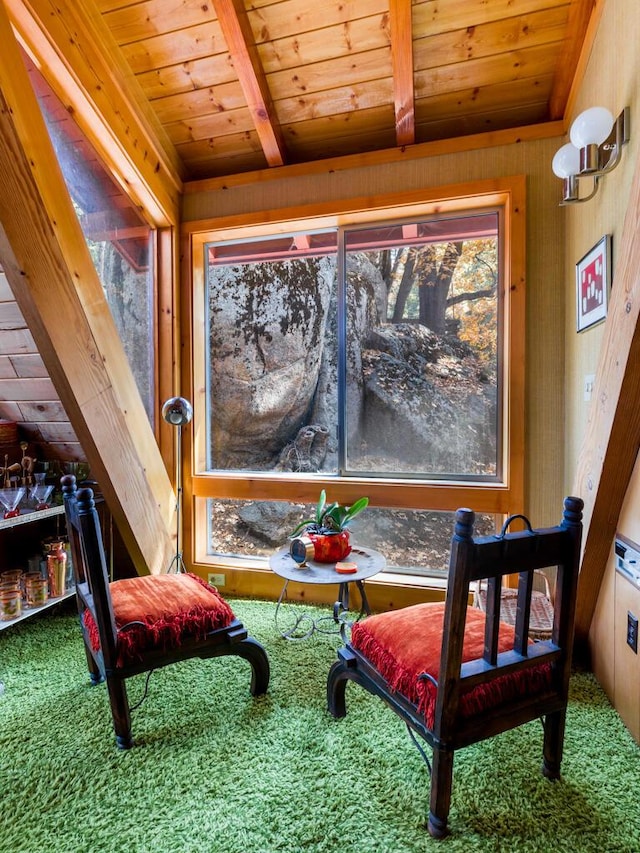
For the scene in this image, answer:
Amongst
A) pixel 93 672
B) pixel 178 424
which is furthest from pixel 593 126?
pixel 93 672

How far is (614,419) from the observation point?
1.58 metres

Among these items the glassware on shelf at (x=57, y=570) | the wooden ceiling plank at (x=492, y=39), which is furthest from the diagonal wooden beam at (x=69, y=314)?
the wooden ceiling plank at (x=492, y=39)

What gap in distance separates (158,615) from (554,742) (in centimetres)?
138

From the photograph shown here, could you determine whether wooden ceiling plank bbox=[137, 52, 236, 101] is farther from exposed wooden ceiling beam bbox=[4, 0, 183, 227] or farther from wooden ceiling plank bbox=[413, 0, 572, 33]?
wooden ceiling plank bbox=[413, 0, 572, 33]

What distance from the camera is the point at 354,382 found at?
2.85m

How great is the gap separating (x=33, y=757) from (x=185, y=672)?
Result: 2.09ft

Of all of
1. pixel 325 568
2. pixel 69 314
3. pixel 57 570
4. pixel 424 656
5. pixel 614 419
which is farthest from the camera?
pixel 57 570

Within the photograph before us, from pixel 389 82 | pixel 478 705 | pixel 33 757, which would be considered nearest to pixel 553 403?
pixel 478 705

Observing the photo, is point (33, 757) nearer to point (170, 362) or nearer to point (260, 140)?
point (170, 362)

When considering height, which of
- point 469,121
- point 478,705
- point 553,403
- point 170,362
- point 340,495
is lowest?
point 478,705

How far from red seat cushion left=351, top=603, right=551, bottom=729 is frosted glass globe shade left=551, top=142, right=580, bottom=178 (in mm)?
1747

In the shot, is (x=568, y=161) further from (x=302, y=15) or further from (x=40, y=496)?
(x=40, y=496)

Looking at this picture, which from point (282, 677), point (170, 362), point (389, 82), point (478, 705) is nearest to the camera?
point (478, 705)

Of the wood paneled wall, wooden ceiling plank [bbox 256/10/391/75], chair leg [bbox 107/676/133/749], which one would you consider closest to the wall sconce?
wooden ceiling plank [bbox 256/10/391/75]
